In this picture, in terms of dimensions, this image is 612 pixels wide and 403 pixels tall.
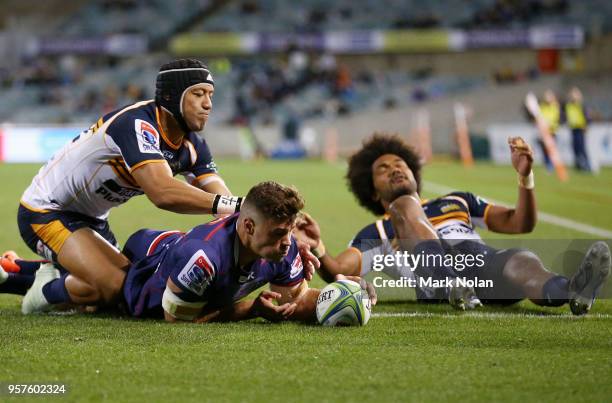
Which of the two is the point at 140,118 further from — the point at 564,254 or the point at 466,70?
the point at 466,70

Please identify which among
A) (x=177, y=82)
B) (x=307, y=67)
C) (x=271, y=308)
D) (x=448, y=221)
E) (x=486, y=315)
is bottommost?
(x=486, y=315)

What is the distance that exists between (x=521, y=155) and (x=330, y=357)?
244 cm

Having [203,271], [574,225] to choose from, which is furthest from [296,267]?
[574,225]

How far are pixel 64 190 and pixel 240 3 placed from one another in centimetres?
4392

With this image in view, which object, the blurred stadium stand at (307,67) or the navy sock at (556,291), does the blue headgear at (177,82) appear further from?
the blurred stadium stand at (307,67)

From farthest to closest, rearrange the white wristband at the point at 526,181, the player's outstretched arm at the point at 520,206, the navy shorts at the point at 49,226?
the white wristband at the point at 526,181 → the player's outstretched arm at the point at 520,206 → the navy shorts at the point at 49,226

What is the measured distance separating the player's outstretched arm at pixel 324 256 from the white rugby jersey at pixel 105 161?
0.93 meters

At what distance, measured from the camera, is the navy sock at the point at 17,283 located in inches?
266

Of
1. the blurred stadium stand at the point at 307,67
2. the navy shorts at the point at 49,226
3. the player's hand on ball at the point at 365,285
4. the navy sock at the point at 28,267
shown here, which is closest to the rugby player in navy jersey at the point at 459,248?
the player's hand on ball at the point at 365,285

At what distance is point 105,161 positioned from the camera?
20.2 ft

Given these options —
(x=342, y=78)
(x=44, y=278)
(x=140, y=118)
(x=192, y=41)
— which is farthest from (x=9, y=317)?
(x=192, y=41)

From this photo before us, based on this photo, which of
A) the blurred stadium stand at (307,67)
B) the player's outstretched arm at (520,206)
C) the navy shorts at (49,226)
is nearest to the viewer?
the navy shorts at (49,226)

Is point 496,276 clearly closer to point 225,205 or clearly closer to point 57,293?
point 225,205

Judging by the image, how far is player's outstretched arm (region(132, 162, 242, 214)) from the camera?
5.77 m
